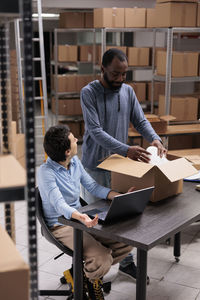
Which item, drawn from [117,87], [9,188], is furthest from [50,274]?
[9,188]

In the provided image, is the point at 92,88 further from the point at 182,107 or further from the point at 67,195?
the point at 182,107

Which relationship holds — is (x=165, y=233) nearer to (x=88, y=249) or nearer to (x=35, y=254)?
(x=88, y=249)

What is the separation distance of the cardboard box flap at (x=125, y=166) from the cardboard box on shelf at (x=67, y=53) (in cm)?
529

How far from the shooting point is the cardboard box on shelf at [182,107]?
5.31 metres

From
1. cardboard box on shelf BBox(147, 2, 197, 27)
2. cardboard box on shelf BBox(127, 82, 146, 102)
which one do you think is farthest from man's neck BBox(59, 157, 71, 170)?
cardboard box on shelf BBox(127, 82, 146, 102)

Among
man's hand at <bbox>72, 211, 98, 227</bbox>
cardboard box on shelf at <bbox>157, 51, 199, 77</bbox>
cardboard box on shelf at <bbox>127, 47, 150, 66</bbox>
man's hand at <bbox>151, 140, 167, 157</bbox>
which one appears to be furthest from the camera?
cardboard box on shelf at <bbox>127, 47, 150, 66</bbox>

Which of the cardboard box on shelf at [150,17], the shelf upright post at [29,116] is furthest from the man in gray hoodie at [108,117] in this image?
the cardboard box on shelf at [150,17]

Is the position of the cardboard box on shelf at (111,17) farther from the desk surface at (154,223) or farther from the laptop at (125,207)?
the laptop at (125,207)

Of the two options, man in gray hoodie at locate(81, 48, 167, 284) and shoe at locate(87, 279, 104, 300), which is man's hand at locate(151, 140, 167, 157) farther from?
shoe at locate(87, 279, 104, 300)

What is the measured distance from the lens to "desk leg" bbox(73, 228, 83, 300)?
7.66 feet

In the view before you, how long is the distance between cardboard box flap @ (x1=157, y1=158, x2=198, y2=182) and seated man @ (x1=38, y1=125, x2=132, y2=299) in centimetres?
39

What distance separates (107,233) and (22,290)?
2.72 feet

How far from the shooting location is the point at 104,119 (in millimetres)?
3020

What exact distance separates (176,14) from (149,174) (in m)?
3.26
